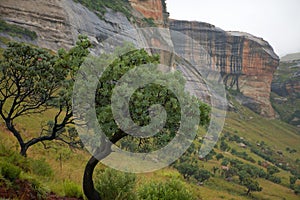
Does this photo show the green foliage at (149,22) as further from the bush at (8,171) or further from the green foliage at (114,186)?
the bush at (8,171)

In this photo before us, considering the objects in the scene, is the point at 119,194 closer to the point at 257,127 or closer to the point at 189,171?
the point at 189,171

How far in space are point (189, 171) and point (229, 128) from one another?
8588cm

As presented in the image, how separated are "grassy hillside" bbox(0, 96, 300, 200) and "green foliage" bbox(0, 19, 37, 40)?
33.5 metres

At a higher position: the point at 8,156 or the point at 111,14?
the point at 111,14

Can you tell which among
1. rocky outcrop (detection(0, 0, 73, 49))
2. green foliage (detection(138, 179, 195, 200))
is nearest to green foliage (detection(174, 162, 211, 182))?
rocky outcrop (detection(0, 0, 73, 49))

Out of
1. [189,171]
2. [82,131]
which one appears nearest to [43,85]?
[82,131]

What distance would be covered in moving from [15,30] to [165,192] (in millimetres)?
57173

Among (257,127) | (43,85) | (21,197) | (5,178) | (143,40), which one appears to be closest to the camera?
(21,197)

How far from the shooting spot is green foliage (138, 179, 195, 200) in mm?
11625

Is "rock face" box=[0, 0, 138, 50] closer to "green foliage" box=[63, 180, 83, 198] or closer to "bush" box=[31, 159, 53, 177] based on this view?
"bush" box=[31, 159, 53, 177]

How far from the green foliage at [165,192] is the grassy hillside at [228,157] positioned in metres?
2.72

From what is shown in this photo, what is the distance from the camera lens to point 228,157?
84.9 meters

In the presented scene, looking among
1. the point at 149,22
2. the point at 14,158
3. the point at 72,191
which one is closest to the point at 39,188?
the point at 72,191

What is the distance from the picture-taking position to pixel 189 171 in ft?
173
